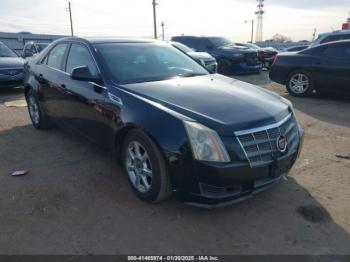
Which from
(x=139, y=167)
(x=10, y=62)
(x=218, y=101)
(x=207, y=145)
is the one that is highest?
(x=10, y=62)

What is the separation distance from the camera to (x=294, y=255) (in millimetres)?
2680

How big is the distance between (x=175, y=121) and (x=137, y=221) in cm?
103

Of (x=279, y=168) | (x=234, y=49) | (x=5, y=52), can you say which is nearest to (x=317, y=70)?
(x=234, y=49)

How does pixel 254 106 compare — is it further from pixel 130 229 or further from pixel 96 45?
pixel 96 45

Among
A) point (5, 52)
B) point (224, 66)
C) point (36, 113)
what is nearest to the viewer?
point (36, 113)

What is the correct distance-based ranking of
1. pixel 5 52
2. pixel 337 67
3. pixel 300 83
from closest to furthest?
pixel 337 67 → pixel 300 83 → pixel 5 52

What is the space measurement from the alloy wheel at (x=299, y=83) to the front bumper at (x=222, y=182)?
6.31 m

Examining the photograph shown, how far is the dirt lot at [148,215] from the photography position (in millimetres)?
2816

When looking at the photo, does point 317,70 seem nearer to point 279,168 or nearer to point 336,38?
point 336,38

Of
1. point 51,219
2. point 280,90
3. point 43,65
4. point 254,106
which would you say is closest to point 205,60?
point 280,90

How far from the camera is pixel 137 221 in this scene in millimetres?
3164

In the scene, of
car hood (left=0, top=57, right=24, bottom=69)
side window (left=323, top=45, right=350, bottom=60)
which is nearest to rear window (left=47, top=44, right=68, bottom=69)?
car hood (left=0, top=57, right=24, bottom=69)

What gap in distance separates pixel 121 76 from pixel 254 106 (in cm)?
158

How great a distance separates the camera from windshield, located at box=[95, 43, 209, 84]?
3963 mm
